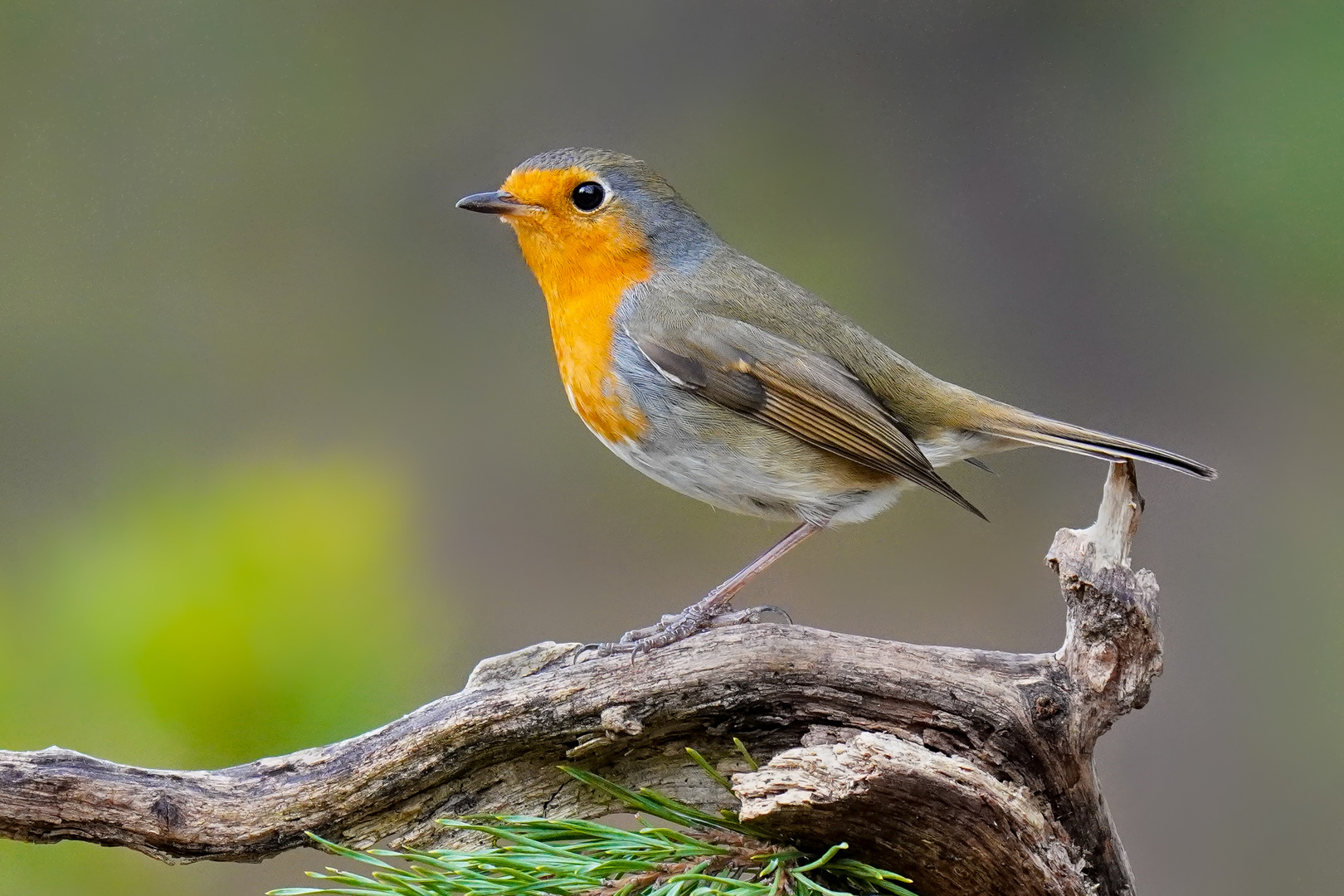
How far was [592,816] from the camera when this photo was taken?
2.59 m

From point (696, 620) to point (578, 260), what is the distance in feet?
3.22

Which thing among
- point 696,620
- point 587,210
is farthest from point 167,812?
point 587,210

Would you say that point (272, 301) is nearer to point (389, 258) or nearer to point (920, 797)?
point (389, 258)

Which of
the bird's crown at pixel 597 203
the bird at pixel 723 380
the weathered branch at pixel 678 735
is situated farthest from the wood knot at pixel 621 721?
the bird's crown at pixel 597 203

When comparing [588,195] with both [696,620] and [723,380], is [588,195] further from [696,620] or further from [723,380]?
[696,620]

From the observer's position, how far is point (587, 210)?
10.8 feet

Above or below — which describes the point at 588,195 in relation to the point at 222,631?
above

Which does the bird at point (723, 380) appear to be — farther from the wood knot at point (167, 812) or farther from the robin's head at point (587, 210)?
the wood knot at point (167, 812)

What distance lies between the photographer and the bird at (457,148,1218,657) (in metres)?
3.04

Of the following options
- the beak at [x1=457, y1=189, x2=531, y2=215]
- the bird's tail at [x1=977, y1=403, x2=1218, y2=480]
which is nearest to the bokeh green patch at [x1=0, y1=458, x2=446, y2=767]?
the beak at [x1=457, y1=189, x2=531, y2=215]

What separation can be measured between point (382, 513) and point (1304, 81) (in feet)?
10.1

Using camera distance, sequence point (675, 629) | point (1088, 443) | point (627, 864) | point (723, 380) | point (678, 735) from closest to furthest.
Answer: point (627, 864), point (678, 735), point (675, 629), point (1088, 443), point (723, 380)

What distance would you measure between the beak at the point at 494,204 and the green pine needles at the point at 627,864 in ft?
4.70

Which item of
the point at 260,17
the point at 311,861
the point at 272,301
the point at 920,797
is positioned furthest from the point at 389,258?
the point at 920,797
